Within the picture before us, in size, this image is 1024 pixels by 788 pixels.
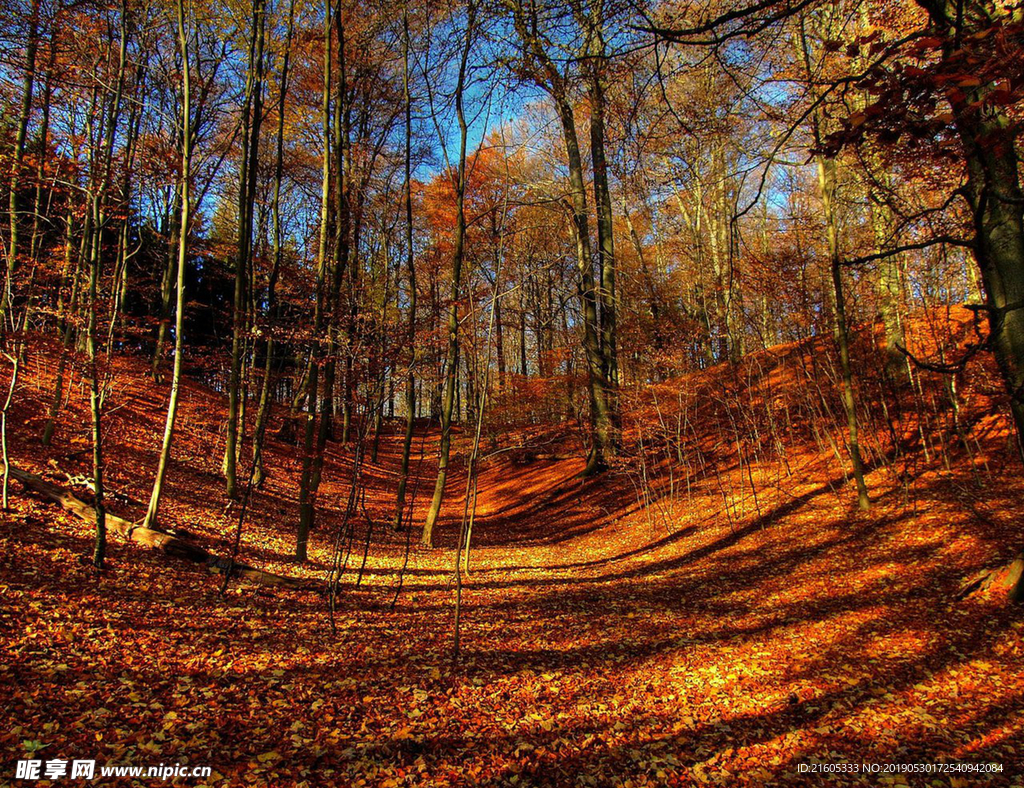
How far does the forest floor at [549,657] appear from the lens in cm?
312

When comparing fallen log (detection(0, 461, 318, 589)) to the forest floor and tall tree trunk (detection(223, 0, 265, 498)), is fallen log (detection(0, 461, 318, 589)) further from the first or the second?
tall tree trunk (detection(223, 0, 265, 498))

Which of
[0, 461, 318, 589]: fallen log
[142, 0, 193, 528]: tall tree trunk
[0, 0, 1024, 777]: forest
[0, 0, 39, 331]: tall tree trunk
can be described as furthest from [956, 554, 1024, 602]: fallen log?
[0, 0, 39, 331]: tall tree trunk

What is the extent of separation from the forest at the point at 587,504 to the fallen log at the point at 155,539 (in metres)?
0.05

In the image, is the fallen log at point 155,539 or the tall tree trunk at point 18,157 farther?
the fallen log at point 155,539

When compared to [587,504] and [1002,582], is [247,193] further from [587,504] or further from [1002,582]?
[1002,582]

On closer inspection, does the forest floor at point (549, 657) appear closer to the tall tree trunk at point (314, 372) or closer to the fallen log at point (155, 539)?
the fallen log at point (155, 539)

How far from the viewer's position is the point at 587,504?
1273 centimetres

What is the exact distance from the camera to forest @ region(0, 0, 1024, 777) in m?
3.12

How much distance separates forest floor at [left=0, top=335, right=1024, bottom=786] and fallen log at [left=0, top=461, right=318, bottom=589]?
18 cm

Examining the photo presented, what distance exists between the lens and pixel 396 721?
3.54 metres

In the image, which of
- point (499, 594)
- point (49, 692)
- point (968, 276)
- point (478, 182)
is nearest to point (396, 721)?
point (49, 692)

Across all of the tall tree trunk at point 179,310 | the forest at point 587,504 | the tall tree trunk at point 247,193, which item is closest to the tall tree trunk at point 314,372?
the forest at point 587,504

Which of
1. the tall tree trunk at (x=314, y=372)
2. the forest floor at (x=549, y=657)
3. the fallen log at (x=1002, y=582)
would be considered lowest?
the forest floor at (x=549, y=657)

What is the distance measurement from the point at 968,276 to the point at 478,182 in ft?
53.5
